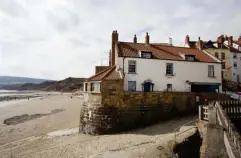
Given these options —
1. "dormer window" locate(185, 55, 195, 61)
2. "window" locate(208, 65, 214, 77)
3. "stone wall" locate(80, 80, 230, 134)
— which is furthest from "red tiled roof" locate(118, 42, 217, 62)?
"stone wall" locate(80, 80, 230, 134)

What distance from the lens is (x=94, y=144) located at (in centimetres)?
1686

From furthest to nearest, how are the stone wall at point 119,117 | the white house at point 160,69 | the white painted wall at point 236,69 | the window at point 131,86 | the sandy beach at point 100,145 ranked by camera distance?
the white painted wall at point 236,69
the window at point 131,86
the white house at point 160,69
the stone wall at point 119,117
the sandy beach at point 100,145

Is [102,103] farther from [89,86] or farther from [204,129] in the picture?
[204,129]

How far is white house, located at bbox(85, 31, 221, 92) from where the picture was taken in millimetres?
22969

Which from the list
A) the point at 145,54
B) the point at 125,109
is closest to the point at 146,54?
the point at 145,54

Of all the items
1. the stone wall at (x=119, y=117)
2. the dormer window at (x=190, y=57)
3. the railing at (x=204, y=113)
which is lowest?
the stone wall at (x=119, y=117)

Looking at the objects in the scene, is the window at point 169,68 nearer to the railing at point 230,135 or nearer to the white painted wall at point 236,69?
the railing at point 230,135

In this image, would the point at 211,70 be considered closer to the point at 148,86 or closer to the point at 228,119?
the point at 148,86

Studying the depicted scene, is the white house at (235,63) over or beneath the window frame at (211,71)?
over

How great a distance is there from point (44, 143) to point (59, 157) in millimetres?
4211

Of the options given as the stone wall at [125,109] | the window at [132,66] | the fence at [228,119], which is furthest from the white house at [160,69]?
the fence at [228,119]

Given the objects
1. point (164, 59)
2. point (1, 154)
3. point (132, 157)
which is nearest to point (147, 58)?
point (164, 59)

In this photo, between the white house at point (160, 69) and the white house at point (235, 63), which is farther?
the white house at point (235, 63)

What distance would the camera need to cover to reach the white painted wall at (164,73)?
23.2m
